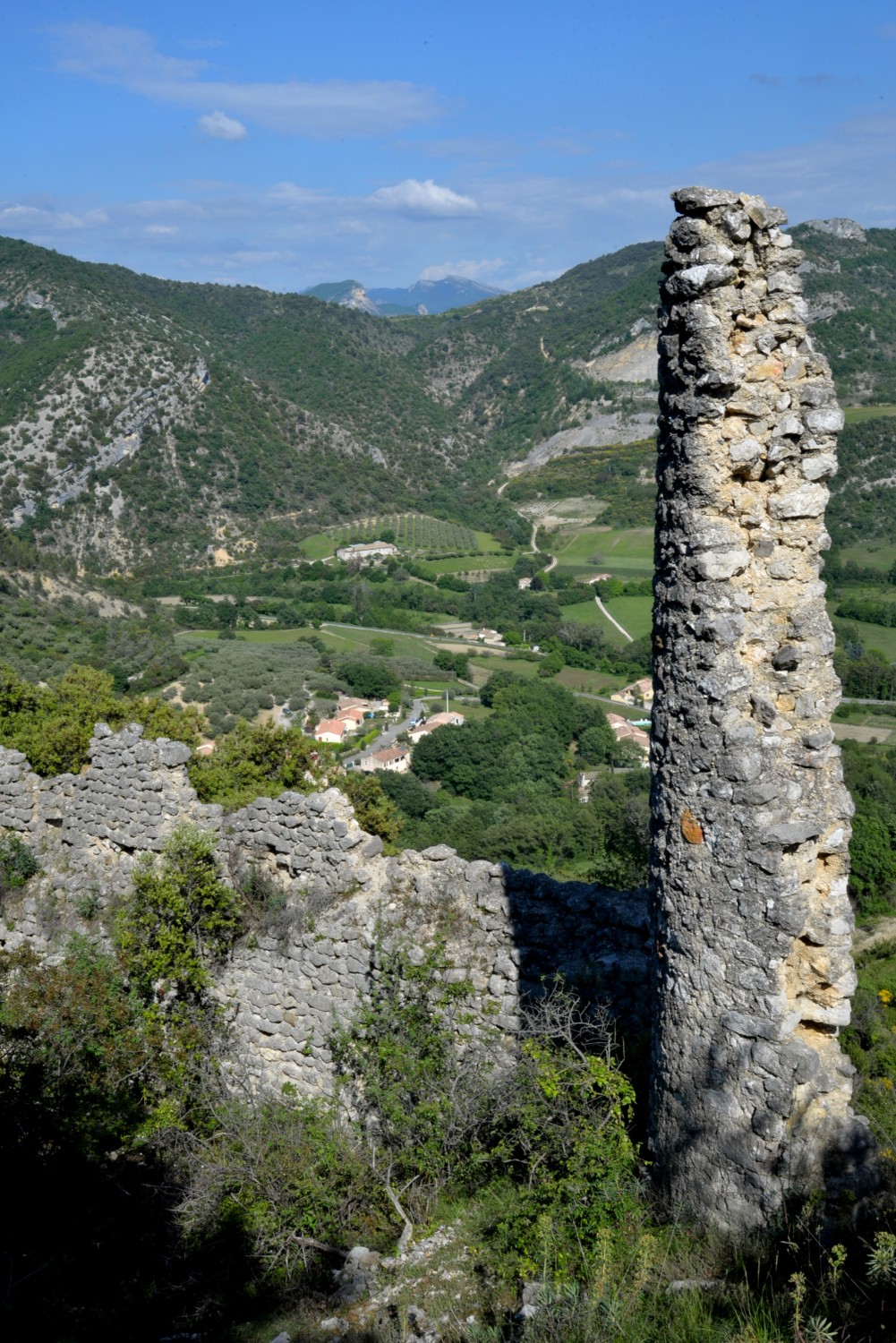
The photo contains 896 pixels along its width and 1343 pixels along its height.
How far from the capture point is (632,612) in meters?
73.8

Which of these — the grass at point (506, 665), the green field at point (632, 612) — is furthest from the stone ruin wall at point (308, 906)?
the green field at point (632, 612)

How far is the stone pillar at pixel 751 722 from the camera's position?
4168mm

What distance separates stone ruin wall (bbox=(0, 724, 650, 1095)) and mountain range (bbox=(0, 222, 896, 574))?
137 ft

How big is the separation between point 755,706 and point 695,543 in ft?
2.57

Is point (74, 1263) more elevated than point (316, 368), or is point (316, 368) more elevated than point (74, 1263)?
point (316, 368)

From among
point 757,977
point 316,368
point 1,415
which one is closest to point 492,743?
point 757,977

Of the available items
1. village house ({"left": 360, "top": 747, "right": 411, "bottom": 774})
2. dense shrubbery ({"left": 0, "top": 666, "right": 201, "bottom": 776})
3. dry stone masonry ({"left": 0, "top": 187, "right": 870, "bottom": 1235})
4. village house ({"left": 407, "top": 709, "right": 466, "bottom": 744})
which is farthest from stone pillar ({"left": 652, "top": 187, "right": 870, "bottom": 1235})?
village house ({"left": 407, "top": 709, "right": 466, "bottom": 744})

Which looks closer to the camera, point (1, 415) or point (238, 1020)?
point (238, 1020)

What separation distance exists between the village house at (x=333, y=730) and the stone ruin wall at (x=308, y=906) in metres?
31.6

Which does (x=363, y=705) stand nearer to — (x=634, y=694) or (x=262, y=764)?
(x=634, y=694)

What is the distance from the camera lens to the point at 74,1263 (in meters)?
5.46

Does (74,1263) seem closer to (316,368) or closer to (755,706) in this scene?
(755,706)

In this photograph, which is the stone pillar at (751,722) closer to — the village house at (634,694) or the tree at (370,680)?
the tree at (370,680)

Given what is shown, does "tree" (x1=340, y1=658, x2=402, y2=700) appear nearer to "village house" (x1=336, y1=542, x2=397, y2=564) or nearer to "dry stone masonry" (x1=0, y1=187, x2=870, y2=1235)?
"village house" (x1=336, y1=542, x2=397, y2=564)
